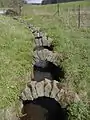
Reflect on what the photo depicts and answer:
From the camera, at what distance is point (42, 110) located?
1542 centimetres

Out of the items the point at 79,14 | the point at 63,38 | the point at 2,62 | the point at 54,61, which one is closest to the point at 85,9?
the point at 79,14

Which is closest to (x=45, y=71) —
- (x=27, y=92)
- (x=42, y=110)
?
(x=42, y=110)

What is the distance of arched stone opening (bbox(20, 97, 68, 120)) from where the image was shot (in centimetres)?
1457

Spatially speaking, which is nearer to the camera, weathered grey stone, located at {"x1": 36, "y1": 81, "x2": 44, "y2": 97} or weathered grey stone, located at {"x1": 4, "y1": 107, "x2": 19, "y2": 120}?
weathered grey stone, located at {"x1": 4, "y1": 107, "x2": 19, "y2": 120}

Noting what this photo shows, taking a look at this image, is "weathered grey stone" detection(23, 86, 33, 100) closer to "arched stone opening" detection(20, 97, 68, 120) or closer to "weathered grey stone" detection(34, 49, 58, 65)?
"arched stone opening" detection(20, 97, 68, 120)

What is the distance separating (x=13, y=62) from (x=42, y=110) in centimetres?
290

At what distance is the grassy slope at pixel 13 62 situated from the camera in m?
13.1

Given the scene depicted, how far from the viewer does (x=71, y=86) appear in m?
13.8

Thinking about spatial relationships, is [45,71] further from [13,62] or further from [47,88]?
[47,88]

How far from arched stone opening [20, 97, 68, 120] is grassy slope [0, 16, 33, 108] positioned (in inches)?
59.4

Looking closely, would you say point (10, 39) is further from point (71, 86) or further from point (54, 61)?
point (71, 86)

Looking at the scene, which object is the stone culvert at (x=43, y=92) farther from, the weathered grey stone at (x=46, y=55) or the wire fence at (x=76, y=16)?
the wire fence at (x=76, y=16)

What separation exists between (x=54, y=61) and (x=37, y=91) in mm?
4671

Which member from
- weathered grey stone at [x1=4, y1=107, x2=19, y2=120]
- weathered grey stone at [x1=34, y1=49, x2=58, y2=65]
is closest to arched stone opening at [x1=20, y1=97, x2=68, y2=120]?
weathered grey stone at [x1=4, y1=107, x2=19, y2=120]
